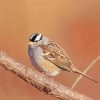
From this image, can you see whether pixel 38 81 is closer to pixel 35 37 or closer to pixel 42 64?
pixel 42 64

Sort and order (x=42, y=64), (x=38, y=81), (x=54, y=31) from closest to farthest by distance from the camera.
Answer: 1. (x=38, y=81)
2. (x=42, y=64)
3. (x=54, y=31)

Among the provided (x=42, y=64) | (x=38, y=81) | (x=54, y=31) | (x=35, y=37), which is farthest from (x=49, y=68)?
(x=54, y=31)

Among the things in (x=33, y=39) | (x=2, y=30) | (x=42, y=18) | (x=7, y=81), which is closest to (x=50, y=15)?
(x=42, y=18)

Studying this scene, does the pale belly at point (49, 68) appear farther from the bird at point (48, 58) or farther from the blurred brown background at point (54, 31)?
the blurred brown background at point (54, 31)

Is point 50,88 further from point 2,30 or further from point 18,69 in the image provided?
point 2,30

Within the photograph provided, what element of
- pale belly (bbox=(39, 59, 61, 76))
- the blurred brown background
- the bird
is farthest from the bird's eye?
the blurred brown background

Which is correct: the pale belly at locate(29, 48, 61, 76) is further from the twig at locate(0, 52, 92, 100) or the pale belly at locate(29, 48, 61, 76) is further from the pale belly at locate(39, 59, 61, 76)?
the twig at locate(0, 52, 92, 100)

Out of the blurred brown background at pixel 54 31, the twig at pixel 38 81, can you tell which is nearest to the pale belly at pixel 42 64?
the blurred brown background at pixel 54 31

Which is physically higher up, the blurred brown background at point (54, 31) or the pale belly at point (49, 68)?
the blurred brown background at point (54, 31)
